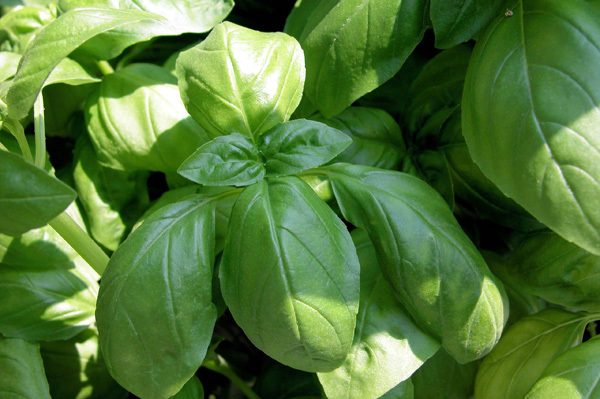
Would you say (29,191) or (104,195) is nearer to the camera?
(29,191)

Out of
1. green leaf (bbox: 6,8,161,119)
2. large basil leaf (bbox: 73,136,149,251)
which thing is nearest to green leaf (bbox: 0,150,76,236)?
green leaf (bbox: 6,8,161,119)

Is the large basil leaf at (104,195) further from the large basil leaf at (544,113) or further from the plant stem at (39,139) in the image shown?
the large basil leaf at (544,113)

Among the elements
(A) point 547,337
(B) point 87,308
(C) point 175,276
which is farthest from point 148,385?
(A) point 547,337

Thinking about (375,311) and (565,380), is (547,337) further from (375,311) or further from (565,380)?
(375,311)

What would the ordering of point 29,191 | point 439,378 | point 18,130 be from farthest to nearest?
point 439,378, point 18,130, point 29,191

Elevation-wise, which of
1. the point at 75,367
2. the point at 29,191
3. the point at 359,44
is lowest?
the point at 75,367

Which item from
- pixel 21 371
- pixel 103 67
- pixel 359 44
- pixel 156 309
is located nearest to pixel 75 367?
pixel 21 371

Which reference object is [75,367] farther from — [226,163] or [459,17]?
[459,17]

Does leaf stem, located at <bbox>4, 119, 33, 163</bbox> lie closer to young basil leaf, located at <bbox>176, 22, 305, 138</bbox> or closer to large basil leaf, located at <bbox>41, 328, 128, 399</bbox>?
young basil leaf, located at <bbox>176, 22, 305, 138</bbox>
